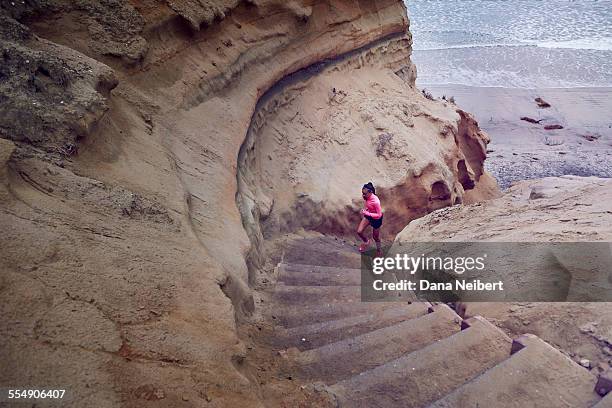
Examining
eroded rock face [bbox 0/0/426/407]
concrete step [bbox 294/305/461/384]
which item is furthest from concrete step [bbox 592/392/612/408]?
eroded rock face [bbox 0/0/426/407]

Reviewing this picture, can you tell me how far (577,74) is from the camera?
1723 centimetres

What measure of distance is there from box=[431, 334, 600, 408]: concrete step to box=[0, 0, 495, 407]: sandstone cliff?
1209mm

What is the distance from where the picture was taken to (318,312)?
160 inches

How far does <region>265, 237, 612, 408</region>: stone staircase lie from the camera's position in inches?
114

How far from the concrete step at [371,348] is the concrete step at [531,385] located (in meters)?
0.59

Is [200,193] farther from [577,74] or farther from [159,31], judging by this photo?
[577,74]

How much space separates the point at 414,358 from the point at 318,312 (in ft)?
3.52

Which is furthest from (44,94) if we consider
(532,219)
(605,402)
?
(532,219)

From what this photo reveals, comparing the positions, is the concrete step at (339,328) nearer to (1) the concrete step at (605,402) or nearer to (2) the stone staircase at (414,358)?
(2) the stone staircase at (414,358)

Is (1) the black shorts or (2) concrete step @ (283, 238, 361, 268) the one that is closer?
(2) concrete step @ (283, 238, 361, 268)

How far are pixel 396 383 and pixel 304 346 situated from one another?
0.76m

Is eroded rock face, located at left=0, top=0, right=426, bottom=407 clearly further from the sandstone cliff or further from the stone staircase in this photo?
the stone staircase

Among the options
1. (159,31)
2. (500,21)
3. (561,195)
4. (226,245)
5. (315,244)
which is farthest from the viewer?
(500,21)

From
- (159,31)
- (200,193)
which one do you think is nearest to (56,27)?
(159,31)
